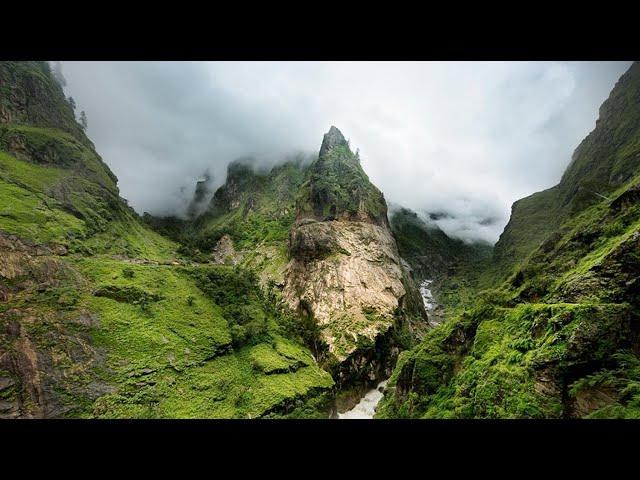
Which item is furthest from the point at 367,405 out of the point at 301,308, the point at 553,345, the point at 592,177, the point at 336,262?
the point at 592,177

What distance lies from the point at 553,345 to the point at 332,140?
112m

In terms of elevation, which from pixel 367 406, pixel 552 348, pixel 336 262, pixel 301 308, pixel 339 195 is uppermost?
pixel 339 195

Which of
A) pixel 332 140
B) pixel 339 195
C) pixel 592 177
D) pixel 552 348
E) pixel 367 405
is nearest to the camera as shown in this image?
pixel 552 348

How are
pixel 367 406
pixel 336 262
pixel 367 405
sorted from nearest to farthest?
pixel 367 406
pixel 367 405
pixel 336 262

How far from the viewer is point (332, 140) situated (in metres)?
122

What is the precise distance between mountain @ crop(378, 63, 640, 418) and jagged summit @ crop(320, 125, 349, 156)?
84.4 meters

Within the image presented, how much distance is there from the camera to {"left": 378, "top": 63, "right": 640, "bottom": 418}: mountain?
1500cm

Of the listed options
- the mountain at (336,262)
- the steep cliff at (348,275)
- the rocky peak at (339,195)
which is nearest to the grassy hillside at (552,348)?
the steep cliff at (348,275)

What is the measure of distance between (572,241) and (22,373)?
57.3m

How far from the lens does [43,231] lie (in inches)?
2047

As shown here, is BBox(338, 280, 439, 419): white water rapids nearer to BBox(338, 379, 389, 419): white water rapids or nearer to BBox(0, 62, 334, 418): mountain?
BBox(338, 379, 389, 419): white water rapids

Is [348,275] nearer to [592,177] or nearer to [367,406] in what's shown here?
[367,406]

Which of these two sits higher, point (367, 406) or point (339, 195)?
point (339, 195)
